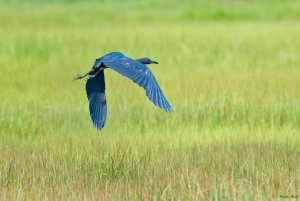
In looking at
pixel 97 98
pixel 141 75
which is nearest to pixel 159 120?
pixel 97 98

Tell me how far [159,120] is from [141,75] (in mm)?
2416

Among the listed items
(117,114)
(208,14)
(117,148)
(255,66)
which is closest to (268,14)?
(208,14)

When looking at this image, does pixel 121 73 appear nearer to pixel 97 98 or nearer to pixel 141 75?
pixel 141 75

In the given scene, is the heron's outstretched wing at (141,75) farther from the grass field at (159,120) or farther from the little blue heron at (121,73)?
the grass field at (159,120)

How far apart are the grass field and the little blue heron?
11.1 inches

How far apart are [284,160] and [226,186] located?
0.79 meters

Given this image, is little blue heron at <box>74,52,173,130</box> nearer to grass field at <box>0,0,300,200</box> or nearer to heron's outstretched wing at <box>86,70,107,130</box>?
heron's outstretched wing at <box>86,70,107,130</box>

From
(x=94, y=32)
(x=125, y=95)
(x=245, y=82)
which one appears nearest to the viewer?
(x=125, y=95)

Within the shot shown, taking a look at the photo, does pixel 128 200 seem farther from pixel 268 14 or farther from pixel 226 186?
pixel 268 14

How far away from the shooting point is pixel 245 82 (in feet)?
30.0

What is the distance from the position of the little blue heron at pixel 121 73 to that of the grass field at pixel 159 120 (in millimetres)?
281

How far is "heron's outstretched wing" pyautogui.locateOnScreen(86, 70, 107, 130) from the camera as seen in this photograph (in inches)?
218

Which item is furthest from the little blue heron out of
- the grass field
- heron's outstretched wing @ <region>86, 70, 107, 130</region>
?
the grass field

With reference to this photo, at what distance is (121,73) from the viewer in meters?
4.84
